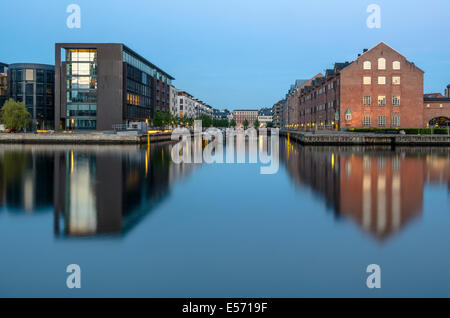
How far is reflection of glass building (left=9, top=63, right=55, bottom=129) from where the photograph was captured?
329 feet

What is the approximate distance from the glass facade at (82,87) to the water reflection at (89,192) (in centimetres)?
5312

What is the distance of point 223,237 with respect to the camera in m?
10.9

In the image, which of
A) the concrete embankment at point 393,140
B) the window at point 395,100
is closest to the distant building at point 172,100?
the window at point 395,100

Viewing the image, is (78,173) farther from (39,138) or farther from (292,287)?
(39,138)

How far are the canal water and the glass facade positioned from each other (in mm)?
61537

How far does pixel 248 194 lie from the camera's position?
60.7 feet

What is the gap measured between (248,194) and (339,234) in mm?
7709

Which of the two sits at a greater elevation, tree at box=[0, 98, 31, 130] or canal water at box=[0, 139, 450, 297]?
tree at box=[0, 98, 31, 130]

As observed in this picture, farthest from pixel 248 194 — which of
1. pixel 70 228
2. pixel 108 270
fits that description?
pixel 108 270

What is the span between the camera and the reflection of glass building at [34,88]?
10038 cm

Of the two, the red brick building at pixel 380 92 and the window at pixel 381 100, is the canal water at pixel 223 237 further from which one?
the window at pixel 381 100

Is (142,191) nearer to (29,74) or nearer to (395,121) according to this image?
(395,121)

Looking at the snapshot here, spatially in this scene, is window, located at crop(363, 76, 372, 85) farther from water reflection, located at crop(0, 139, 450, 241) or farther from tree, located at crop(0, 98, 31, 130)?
tree, located at crop(0, 98, 31, 130)

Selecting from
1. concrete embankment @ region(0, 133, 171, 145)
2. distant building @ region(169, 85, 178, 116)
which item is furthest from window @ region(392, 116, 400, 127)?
distant building @ region(169, 85, 178, 116)
